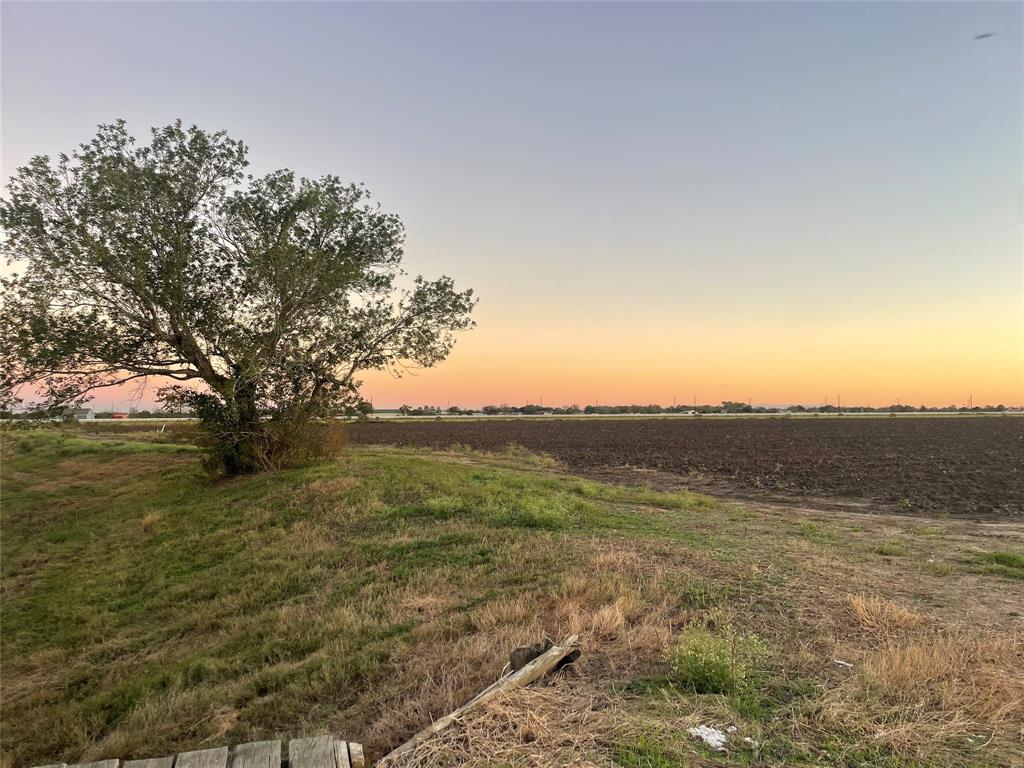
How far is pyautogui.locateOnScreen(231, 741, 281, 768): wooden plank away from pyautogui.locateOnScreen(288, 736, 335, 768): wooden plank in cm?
10

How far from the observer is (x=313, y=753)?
4.17 metres

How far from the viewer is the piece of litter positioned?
401 centimetres

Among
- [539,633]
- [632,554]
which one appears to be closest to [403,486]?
[632,554]

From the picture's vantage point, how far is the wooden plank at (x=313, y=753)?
4055mm

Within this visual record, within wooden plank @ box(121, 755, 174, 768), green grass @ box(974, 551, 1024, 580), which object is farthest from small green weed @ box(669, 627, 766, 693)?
green grass @ box(974, 551, 1024, 580)

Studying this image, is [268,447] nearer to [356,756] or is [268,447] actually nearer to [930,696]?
[356,756]

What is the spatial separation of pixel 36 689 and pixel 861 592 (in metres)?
11.7

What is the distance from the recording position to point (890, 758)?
3850mm

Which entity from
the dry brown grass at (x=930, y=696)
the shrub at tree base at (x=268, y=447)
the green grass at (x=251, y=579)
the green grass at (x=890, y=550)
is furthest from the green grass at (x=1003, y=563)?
the shrub at tree base at (x=268, y=447)

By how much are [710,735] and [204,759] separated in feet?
12.1

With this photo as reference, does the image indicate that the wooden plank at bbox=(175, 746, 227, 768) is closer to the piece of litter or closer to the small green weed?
the piece of litter

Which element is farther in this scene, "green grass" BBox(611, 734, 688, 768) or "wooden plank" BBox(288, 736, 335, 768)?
"wooden plank" BBox(288, 736, 335, 768)

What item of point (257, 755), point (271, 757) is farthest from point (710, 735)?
point (257, 755)

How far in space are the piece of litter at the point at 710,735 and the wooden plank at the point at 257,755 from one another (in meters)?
2.99
